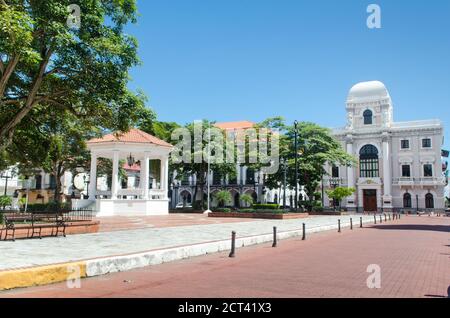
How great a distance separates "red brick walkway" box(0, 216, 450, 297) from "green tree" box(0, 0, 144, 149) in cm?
776

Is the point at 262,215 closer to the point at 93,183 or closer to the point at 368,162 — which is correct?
the point at 93,183

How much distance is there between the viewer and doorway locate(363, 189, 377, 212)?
199 feet

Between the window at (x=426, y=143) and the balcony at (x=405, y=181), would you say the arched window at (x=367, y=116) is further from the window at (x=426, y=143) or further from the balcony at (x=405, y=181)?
the balcony at (x=405, y=181)

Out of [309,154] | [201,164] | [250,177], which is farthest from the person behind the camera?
[250,177]

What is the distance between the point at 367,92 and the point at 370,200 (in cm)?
1699

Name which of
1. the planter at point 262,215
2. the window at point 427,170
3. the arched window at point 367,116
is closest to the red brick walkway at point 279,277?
the planter at point 262,215

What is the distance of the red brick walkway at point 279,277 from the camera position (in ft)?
23.2

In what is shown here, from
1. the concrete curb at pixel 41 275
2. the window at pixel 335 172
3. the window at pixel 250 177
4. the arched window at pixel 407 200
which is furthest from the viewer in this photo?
the window at pixel 335 172

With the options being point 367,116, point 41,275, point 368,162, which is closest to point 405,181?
point 368,162

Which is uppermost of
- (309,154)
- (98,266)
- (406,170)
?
(309,154)

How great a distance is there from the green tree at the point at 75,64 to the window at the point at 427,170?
5300 cm

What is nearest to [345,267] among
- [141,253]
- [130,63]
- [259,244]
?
[141,253]

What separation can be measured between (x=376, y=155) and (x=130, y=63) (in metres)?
53.6

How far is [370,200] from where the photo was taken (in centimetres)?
6119
